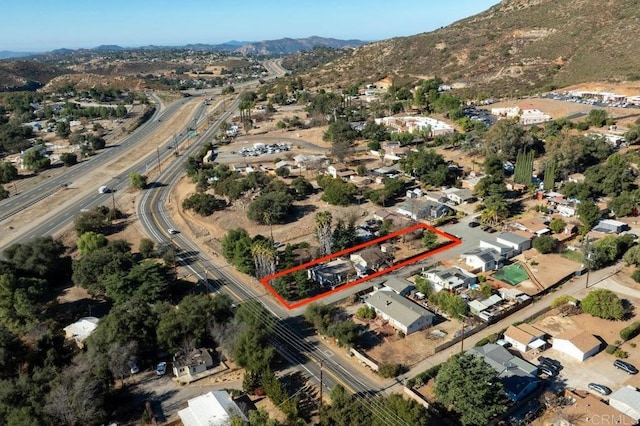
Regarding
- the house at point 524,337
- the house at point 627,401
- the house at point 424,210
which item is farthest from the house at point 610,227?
the house at point 627,401

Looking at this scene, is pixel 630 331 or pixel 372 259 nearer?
pixel 630 331

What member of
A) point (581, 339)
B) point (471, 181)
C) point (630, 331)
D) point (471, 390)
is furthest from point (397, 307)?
point (471, 181)

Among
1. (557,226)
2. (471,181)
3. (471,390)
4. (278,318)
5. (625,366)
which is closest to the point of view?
(471,390)

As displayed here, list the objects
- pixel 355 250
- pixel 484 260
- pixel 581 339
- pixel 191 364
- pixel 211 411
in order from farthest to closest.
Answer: pixel 355 250, pixel 484 260, pixel 581 339, pixel 191 364, pixel 211 411

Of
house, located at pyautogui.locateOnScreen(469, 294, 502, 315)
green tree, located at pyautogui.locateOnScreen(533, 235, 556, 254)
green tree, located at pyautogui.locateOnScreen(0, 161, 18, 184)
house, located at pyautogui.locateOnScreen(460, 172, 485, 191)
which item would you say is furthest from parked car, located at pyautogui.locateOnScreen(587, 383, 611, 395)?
green tree, located at pyautogui.locateOnScreen(0, 161, 18, 184)

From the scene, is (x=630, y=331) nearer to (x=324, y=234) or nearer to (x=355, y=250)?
(x=355, y=250)

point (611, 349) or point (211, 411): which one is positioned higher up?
point (611, 349)

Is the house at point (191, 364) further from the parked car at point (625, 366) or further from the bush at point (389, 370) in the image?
the parked car at point (625, 366)
